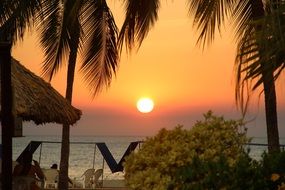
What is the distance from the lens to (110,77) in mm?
16922

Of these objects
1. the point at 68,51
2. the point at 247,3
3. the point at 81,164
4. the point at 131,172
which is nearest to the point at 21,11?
the point at 68,51

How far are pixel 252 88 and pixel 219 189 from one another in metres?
0.83

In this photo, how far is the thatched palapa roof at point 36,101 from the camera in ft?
32.7

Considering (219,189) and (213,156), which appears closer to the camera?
(219,189)

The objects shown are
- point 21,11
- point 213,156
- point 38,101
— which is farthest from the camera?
point 21,11

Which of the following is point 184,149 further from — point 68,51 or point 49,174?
point 49,174

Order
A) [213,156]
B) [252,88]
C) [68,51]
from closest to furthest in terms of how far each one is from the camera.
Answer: [252,88]
[213,156]
[68,51]

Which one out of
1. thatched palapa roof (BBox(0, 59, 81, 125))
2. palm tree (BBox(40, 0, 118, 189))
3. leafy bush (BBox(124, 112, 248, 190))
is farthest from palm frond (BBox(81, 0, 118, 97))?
leafy bush (BBox(124, 112, 248, 190))

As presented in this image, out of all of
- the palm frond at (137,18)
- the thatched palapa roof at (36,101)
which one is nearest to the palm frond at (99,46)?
the thatched palapa roof at (36,101)

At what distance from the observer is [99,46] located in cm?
1688

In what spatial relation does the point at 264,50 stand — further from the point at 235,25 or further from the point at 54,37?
the point at 54,37

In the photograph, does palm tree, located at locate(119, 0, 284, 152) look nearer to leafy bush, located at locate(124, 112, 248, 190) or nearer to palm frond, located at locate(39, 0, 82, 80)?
leafy bush, located at locate(124, 112, 248, 190)

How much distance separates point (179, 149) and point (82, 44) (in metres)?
10.6

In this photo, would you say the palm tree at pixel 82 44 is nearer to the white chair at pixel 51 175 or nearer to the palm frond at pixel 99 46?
the palm frond at pixel 99 46
